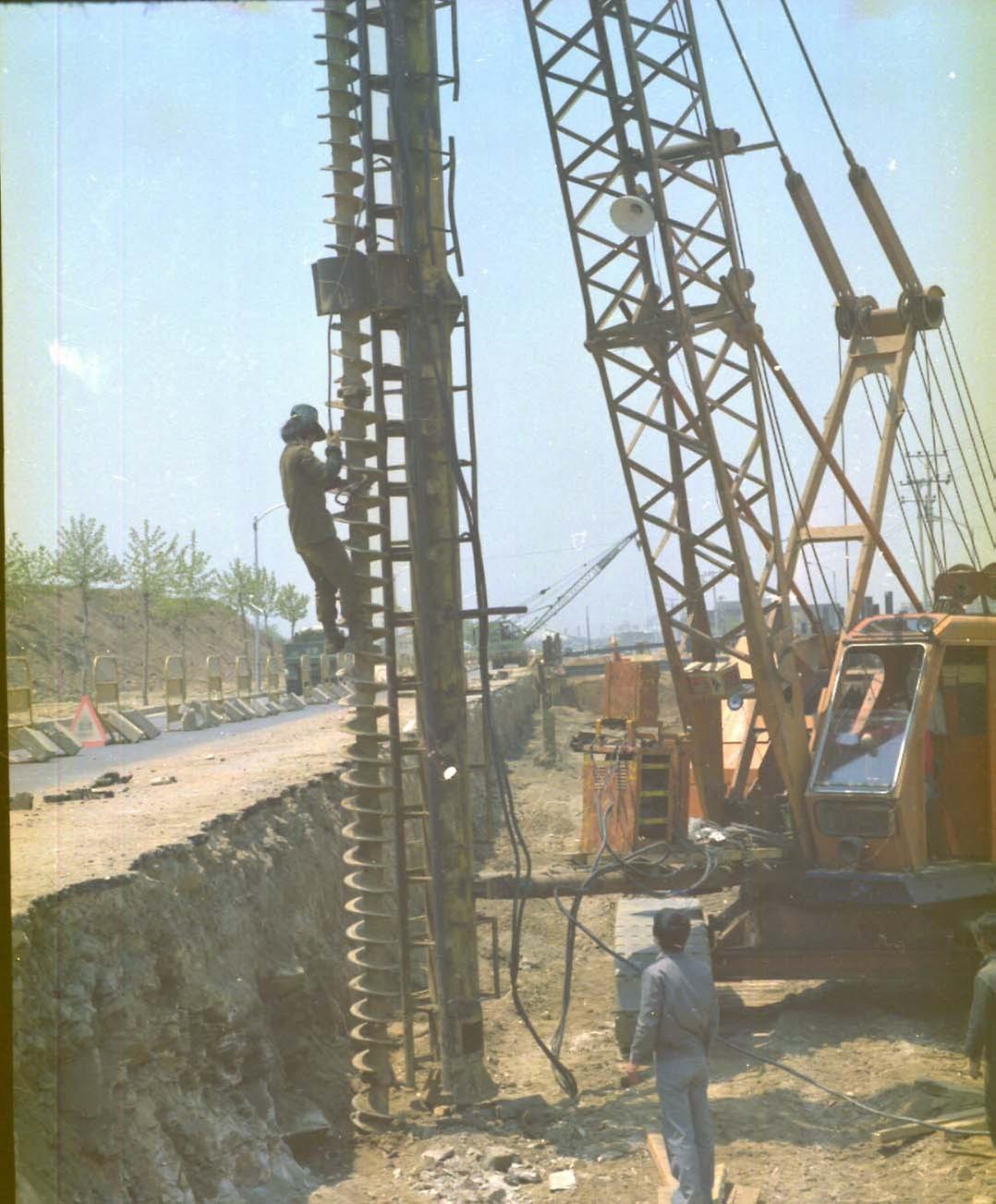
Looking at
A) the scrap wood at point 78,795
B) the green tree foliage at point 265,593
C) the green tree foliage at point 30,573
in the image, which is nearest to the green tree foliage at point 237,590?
the green tree foliage at point 265,593

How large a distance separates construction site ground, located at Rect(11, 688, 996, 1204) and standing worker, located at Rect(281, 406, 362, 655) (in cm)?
184

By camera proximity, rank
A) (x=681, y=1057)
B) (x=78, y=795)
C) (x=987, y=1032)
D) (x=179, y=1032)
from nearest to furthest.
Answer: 1. (x=681, y=1057)
2. (x=179, y=1032)
3. (x=987, y=1032)
4. (x=78, y=795)

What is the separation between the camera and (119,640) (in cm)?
6412

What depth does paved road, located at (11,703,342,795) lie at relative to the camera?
14684 mm

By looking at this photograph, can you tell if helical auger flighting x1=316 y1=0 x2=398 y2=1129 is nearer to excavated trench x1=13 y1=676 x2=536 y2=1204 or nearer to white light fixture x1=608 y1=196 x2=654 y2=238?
excavated trench x1=13 y1=676 x2=536 y2=1204

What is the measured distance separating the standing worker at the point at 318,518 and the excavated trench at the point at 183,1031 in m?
1.81

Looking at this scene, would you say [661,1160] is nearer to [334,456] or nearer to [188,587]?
[334,456]

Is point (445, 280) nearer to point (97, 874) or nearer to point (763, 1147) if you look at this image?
point (97, 874)

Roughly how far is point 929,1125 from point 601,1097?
2.17 m

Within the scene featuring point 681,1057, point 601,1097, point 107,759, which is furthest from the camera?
point 107,759

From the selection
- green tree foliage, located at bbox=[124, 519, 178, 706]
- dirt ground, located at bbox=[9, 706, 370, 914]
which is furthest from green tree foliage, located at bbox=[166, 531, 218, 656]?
dirt ground, located at bbox=[9, 706, 370, 914]

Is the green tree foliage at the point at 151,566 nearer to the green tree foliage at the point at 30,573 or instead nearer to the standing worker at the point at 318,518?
the green tree foliage at the point at 30,573

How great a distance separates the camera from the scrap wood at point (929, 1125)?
25.3 feet

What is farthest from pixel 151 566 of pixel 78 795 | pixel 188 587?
pixel 78 795
